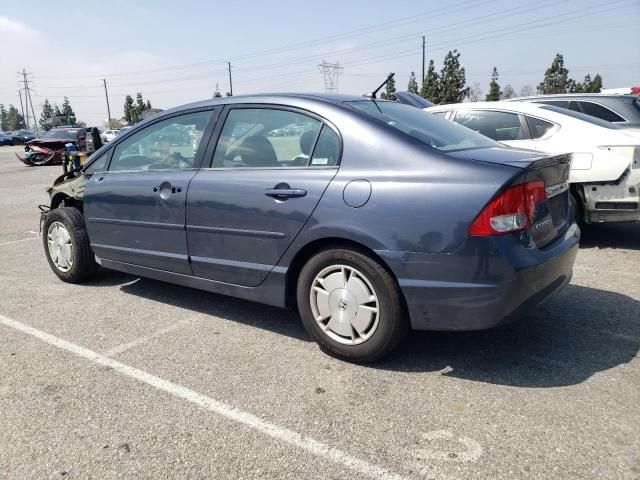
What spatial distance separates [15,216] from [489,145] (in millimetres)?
8668

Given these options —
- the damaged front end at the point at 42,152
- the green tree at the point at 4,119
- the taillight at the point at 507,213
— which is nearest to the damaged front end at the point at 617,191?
the taillight at the point at 507,213

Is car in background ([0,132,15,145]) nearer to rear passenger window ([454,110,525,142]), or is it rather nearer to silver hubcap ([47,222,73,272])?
silver hubcap ([47,222,73,272])

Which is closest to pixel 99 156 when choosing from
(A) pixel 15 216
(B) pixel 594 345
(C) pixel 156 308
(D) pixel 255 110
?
(C) pixel 156 308

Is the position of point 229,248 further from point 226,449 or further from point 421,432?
point 421,432

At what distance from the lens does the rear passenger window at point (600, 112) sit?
7.54 metres

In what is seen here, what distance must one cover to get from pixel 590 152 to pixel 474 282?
12.2ft

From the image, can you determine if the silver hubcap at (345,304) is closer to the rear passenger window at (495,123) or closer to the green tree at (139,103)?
the rear passenger window at (495,123)

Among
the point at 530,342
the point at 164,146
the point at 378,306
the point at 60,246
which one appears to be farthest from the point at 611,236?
the point at 60,246

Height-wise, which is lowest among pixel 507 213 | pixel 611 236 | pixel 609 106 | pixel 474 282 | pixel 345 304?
pixel 611 236

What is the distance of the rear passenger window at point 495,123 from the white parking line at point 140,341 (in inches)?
170

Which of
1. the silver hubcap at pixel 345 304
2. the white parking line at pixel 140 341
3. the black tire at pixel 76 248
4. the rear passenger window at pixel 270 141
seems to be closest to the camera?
the silver hubcap at pixel 345 304

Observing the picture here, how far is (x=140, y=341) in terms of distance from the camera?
360 centimetres

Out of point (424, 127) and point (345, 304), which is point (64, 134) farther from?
point (345, 304)

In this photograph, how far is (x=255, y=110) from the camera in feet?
11.8
